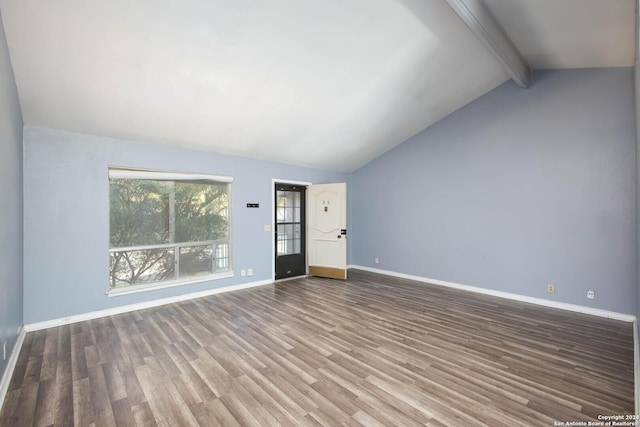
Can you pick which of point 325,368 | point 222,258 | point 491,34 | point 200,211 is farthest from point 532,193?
point 200,211

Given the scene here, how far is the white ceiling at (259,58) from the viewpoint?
2.49 metres

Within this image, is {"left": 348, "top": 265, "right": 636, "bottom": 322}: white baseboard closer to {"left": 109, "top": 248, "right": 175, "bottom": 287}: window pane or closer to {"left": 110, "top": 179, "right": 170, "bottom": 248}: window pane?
{"left": 109, "top": 248, "right": 175, "bottom": 287}: window pane

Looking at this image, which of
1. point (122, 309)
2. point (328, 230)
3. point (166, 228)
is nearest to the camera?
point (122, 309)

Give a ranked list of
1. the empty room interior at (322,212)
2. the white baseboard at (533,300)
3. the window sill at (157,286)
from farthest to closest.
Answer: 1. the window sill at (157,286)
2. the white baseboard at (533,300)
3. the empty room interior at (322,212)

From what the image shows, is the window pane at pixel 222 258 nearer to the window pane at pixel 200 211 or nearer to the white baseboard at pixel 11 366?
the window pane at pixel 200 211

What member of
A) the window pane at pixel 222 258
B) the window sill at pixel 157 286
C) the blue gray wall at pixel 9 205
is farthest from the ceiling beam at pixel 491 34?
the window sill at pixel 157 286

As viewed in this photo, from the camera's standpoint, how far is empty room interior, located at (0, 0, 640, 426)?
226cm

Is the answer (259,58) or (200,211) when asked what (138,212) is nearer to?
(200,211)

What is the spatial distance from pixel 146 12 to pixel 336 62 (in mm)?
1945

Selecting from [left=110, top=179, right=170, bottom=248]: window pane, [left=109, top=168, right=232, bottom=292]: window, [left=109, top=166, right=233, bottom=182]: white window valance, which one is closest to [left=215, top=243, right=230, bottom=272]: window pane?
[left=109, top=168, right=232, bottom=292]: window

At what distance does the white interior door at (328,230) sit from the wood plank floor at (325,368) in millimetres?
1787

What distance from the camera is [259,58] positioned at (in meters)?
3.09

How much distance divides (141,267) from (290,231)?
→ 2.78 meters

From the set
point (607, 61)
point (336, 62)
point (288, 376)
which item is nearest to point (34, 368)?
point (288, 376)
